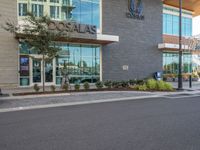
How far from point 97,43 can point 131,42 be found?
4759 mm

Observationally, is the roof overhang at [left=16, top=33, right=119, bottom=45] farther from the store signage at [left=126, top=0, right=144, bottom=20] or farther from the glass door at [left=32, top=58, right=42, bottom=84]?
the store signage at [left=126, top=0, right=144, bottom=20]

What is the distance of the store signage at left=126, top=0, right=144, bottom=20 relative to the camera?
28719mm

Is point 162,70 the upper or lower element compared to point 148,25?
lower

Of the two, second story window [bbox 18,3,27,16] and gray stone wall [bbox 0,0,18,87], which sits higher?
second story window [bbox 18,3,27,16]

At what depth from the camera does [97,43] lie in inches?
1020

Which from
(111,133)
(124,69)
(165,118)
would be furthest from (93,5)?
(111,133)

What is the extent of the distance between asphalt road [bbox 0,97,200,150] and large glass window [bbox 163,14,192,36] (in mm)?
26674

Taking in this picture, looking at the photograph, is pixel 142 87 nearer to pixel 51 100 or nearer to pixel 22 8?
pixel 51 100

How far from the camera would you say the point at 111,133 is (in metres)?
6.93

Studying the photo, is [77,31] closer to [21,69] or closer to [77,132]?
[21,69]

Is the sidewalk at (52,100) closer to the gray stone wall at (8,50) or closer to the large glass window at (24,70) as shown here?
the gray stone wall at (8,50)

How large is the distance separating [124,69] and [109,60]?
2.29 meters

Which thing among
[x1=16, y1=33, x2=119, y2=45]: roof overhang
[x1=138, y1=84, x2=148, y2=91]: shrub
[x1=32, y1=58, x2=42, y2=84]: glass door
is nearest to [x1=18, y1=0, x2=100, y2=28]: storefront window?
[x1=16, y1=33, x2=119, y2=45]: roof overhang

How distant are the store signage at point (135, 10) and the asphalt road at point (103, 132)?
20825 millimetres
